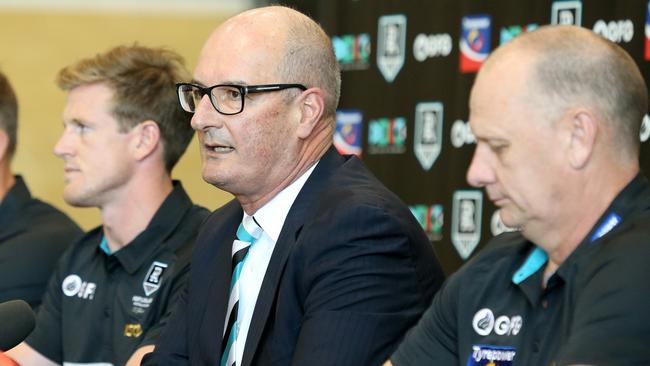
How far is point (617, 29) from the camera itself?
11.4 feet

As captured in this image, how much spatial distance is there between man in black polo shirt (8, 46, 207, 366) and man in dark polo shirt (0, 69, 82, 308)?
23 cm

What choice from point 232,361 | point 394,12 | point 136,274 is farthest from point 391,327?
point 394,12

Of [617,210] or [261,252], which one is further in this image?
[261,252]

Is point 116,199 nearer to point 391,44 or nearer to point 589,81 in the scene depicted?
point 391,44

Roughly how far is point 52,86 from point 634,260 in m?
5.16

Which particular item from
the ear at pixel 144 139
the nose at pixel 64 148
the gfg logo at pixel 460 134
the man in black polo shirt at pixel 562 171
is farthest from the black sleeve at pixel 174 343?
the gfg logo at pixel 460 134

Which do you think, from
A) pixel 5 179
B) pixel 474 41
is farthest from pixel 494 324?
pixel 5 179

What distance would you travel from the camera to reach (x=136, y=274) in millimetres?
3252

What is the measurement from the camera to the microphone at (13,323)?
2.30 metres

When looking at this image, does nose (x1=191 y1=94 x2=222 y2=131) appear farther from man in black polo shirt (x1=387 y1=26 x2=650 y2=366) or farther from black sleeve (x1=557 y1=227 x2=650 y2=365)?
black sleeve (x1=557 y1=227 x2=650 y2=365)

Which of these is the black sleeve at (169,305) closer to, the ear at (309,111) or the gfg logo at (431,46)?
the ear at (309,111)

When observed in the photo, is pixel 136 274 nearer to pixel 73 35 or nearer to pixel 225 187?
pixel 225 187

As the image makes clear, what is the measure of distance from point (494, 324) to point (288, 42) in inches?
35.9

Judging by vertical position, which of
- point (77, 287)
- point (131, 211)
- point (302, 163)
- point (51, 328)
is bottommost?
point (51, 328)
